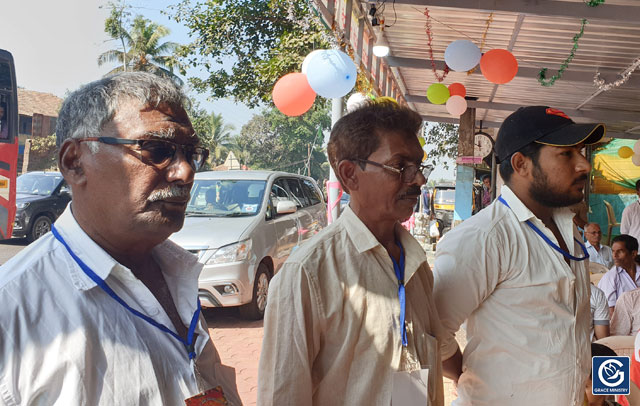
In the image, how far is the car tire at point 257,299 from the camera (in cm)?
599

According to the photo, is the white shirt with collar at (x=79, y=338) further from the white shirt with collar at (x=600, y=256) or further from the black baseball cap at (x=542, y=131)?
the white shirt with collar at (x=600, y=256)

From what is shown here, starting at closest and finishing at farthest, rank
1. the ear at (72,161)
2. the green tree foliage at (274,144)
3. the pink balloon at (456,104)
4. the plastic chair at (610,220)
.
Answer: the ear at (72,161)
the pink balloon at (456,104)
the plastic chair at (610,220)
the green tree foliage at (274,144)

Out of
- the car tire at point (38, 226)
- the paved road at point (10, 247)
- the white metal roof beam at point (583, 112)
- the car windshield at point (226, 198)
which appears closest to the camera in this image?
the car windshield at point (226, 198)

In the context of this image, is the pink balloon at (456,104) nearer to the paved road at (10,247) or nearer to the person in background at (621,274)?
the person in background at (621,274)

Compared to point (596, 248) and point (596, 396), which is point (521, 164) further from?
point (596, 248)

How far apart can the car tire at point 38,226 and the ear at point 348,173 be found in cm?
1186

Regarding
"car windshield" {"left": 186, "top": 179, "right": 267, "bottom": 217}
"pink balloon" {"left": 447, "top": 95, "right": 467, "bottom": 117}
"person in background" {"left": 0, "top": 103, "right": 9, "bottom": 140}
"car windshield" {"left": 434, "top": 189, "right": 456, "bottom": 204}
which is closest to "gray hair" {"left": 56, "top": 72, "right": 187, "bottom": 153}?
"car windshield" {"left": 186, "top": 179, "right": 267, "bottom": 217}

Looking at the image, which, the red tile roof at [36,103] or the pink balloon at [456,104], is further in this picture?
the red tile roof at [36,103]

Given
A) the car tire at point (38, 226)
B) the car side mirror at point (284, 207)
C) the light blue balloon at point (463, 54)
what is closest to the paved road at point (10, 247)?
the car tire at point (38, 226)

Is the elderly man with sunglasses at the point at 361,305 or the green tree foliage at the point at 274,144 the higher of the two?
the green tree foliage at the point at 274,144

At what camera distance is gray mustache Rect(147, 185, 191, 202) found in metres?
1.25

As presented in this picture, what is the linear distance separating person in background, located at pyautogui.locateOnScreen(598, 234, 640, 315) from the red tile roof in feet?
91.2

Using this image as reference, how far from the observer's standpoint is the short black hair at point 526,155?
2.04 m
